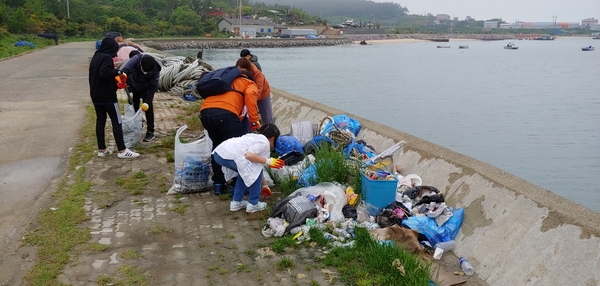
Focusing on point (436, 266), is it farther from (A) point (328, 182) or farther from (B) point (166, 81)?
(B) point (166, 81)

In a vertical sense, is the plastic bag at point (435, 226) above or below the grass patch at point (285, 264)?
above

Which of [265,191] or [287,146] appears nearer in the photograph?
[265,191]

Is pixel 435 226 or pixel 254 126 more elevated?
pixel 254 126

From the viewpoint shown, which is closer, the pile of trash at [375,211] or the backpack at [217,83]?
the pile of trash at [375,211]

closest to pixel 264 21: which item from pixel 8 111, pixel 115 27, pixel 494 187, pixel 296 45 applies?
pixel 296 45

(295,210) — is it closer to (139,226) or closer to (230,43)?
(139,226)

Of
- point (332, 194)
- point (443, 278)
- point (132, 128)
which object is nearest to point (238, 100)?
point (332, 194)

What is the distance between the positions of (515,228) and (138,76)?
615 centimetres

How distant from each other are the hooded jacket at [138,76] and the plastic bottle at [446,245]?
5.45m

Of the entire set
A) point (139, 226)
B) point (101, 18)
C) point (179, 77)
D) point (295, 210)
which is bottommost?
point (139, 226)

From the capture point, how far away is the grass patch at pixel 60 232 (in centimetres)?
404

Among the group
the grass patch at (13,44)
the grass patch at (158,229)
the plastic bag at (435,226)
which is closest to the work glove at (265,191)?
the grass patch at (158,229)

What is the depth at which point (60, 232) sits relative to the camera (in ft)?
15.6

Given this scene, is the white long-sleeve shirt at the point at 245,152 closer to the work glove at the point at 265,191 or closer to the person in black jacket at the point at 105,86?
the work glove at the point at 265,191
